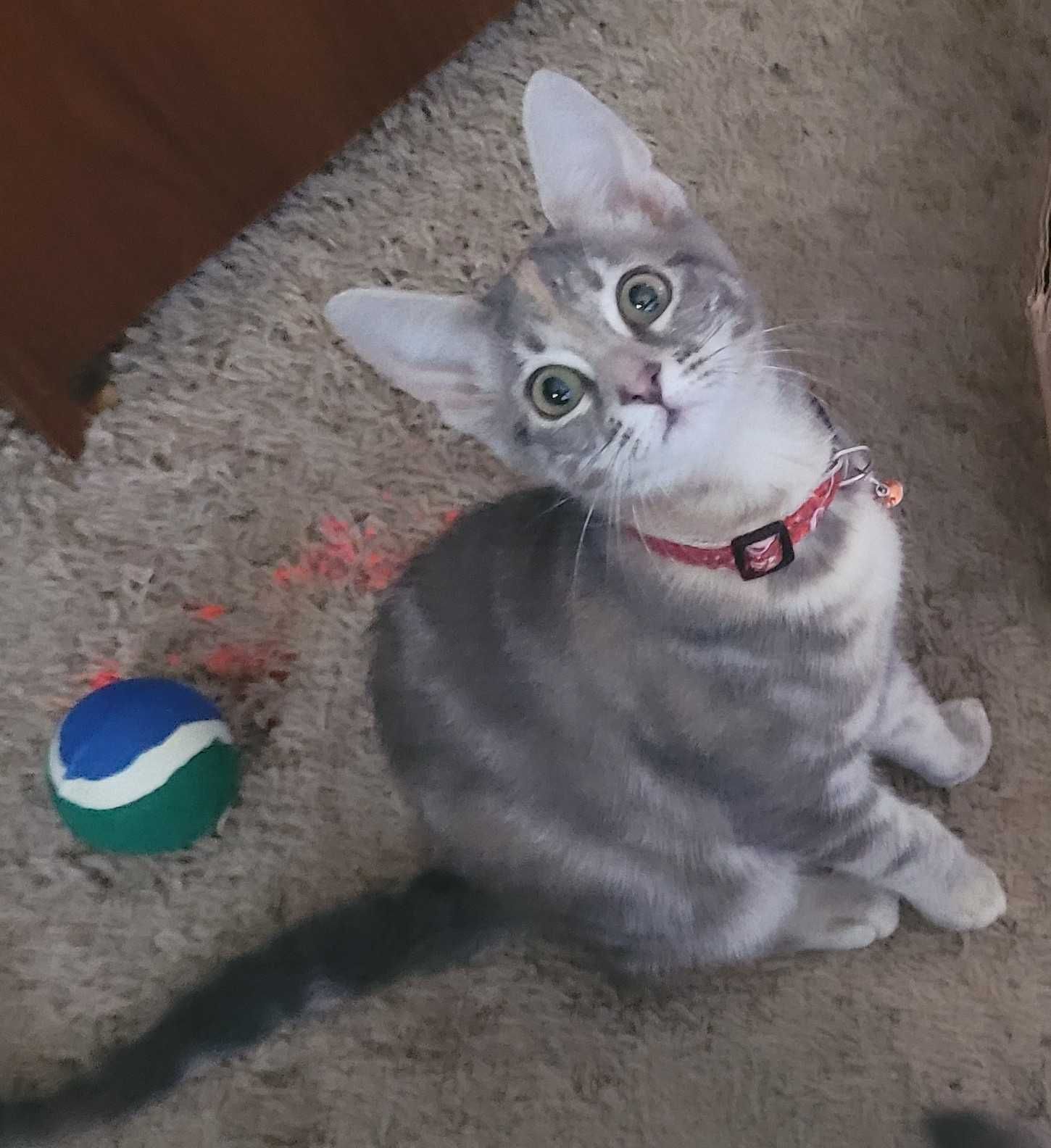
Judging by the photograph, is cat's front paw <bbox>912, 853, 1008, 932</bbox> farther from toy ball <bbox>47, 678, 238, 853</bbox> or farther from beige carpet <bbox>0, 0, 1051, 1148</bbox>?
toy ball <bbox>47, 678, 238, 853</bbox>

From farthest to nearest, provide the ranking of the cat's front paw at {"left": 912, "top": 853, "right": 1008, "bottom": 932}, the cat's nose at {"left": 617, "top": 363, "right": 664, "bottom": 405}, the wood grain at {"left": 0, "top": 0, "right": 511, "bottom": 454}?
the wood grain at {"left": 0, "top": 0, "right": 511, "bottom": 454}
the cat's front paw at {"left": 912, "top": 853, "right": 1008, "bottom": 932}
the cat's nose at {"left": 617, "top": 363, "right": 664, "bottom": 405}

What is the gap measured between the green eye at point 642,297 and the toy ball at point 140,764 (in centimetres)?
61

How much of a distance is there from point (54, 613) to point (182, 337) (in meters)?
0.38

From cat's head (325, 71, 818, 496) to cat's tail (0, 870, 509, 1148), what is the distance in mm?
449

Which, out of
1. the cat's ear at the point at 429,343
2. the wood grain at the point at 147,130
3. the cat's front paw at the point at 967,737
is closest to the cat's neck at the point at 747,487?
the cat's ear at the point at 429,343

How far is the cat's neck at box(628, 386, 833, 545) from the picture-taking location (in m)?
0.88

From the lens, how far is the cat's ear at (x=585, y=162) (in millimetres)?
825

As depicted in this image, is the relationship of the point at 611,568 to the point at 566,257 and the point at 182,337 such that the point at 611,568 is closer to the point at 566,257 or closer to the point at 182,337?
the point at 566,257

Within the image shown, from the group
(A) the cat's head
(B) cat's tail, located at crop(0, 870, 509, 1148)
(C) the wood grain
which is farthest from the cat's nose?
(C) the wood grain

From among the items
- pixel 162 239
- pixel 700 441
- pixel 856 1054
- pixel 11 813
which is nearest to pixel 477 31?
pixel 162 239

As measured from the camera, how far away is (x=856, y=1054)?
1.12 meters

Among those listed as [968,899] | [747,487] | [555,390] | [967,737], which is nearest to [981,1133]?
[968,899]

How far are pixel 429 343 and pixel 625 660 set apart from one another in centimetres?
27

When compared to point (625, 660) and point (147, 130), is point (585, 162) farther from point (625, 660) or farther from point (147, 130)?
point (147, 130)
